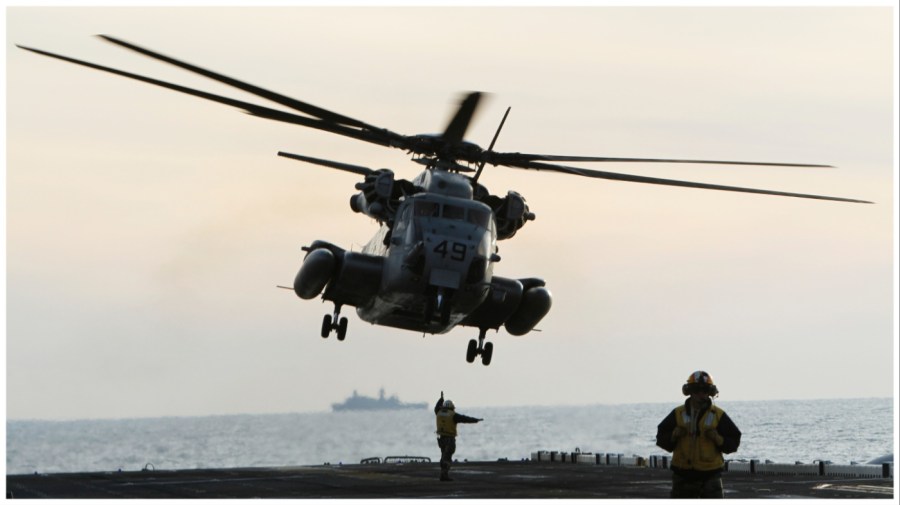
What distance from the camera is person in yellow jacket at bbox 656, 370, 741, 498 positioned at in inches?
587

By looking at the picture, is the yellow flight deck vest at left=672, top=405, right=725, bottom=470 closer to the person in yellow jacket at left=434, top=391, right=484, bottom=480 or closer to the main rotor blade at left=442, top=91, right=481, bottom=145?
the person in yellow jacket at left=434, top=391, right=484, bottom=480

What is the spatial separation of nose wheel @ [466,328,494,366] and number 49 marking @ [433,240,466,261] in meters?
5.63

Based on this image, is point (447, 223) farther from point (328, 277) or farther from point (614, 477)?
point (614, 477)

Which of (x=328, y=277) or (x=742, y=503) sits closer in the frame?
(x=742, y=503)

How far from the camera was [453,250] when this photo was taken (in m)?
30.1

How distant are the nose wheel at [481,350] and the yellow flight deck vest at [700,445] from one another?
20.3 meters

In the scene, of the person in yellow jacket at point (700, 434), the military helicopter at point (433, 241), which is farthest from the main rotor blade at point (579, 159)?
the person in yellow jacket at point (700, 434)

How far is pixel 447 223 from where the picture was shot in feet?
100

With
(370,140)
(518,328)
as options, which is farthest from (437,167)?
(518,328)

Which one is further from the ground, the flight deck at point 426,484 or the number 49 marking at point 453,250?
the number 49 marking at point 453,250

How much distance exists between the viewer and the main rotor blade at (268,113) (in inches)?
950

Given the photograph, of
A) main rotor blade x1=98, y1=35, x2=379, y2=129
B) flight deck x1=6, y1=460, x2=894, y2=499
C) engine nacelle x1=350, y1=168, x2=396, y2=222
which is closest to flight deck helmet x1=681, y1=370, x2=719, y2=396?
flight deck x1=6, y1=460, x2=894, y2=499

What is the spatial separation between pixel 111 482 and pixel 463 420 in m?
8.07

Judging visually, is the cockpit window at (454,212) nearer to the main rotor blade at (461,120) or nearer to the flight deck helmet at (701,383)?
the main rotor blade at (461,120)
